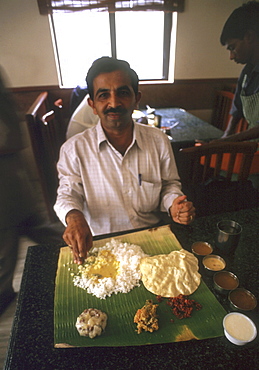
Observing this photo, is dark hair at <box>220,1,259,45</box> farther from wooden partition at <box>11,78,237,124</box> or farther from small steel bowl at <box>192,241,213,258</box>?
small steel bowl at <box>192,241,213,258</box>

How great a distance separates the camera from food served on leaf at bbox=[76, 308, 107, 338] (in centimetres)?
79

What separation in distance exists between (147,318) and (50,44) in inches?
152

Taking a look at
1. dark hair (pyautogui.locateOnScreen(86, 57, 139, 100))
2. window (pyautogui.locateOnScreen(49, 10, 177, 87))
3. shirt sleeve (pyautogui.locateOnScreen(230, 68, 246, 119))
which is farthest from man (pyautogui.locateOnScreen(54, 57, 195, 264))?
window (pyautogui.locateOnScreen(49, 10, 177, 87))

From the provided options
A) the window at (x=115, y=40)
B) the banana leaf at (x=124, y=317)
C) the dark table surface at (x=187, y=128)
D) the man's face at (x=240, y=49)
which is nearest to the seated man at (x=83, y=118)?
the dark table surface at (x=187, y=128)

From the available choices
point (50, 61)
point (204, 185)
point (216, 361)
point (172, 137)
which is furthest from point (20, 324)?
point (50, 61)

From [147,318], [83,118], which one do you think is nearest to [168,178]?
[147,318]

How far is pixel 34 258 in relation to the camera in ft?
3.65

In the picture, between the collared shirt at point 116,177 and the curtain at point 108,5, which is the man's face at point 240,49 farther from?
the curtain at point 108,5

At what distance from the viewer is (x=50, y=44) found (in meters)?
3.49

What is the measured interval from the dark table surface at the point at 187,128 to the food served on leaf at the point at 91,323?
196cm

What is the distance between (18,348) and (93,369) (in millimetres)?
260

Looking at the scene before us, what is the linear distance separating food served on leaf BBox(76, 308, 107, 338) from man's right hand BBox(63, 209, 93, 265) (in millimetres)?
264

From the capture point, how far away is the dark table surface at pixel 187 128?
101 inches

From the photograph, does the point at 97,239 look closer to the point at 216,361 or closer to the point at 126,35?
A: the point at 216,361
